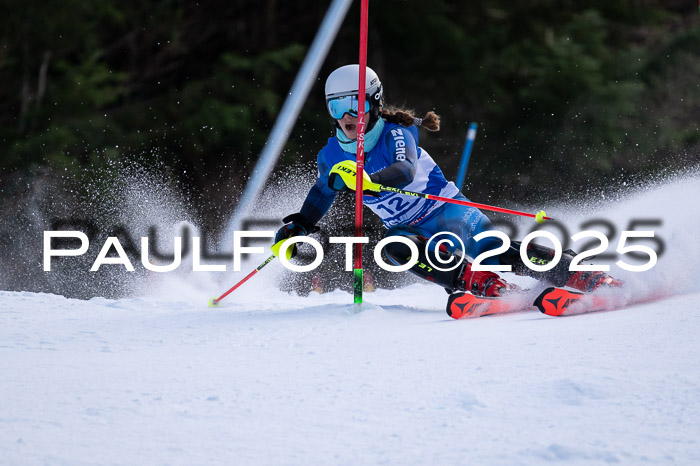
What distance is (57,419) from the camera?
217cm

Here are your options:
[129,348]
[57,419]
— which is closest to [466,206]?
[129,348]

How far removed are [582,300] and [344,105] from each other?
1.36m

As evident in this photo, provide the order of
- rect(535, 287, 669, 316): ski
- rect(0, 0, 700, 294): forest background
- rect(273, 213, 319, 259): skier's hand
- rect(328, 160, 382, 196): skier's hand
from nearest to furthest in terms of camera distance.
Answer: rect(535, 287, 669, 316): ski < rect(328, 160, 382, 196): skier's hand < rect(273, 213, 319, 259): skier's hand < rect(0, 0, 700, 294): forest background

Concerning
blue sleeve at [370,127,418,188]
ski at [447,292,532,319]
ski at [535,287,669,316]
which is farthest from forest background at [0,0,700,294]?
ski at [535,287,669,316]

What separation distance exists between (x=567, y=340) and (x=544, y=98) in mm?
9571

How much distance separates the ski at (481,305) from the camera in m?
3.51

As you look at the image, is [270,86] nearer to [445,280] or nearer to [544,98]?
[544,98]

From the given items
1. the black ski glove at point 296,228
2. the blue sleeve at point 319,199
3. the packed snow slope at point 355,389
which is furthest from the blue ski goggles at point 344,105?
the packed snow slope at point 355,389

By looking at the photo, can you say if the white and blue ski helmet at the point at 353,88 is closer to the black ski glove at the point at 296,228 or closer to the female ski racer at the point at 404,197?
the female ski racer at the point at 404,197

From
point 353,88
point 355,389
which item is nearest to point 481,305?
point 353,88

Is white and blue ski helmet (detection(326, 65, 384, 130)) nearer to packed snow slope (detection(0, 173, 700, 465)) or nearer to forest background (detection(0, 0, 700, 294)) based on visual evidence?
packed snow slope (detection(0, 173, 700, 465))

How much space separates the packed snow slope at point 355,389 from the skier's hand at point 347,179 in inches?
21.4

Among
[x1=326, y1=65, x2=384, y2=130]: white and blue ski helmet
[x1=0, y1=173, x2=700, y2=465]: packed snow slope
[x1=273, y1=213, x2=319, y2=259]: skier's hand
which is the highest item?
[x1=326, y1=65, x2=384, y2=130]: white and blue ski helmet

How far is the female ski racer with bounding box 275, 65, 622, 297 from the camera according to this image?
3729 millimetres
